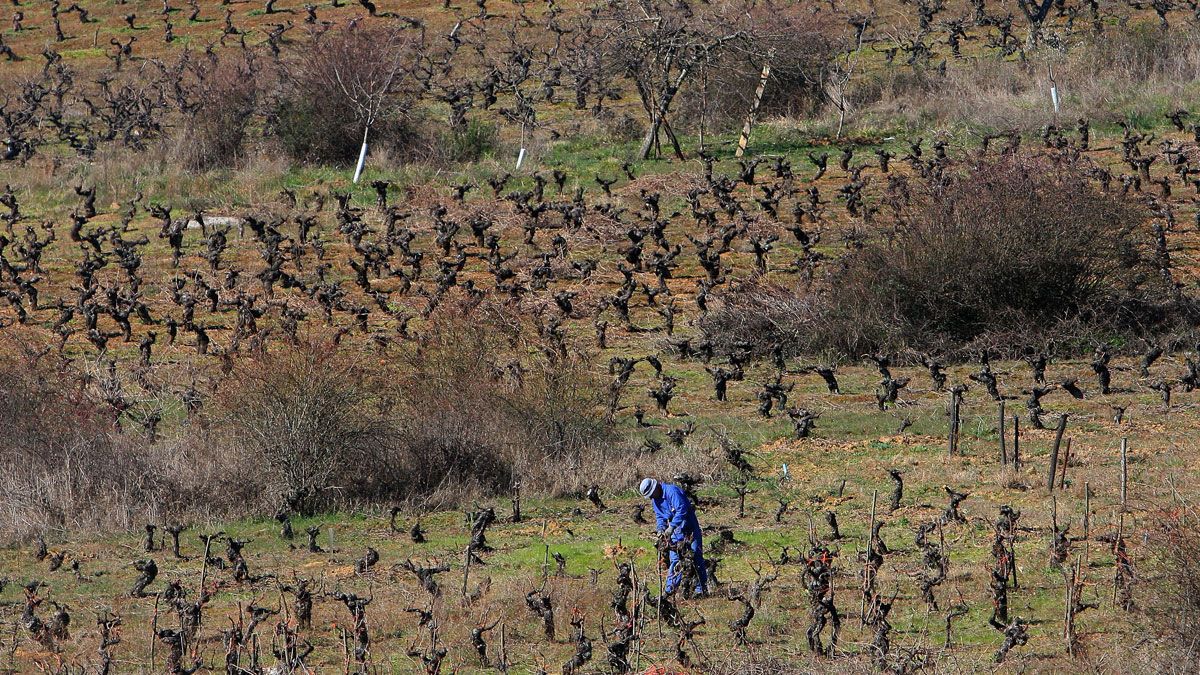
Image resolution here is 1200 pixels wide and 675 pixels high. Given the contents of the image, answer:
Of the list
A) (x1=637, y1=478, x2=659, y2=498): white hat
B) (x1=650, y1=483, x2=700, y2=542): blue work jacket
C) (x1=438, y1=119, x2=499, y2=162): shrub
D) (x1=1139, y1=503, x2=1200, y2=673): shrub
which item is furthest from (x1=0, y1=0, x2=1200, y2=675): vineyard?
(x1=637, y1=478, x2=659, y2=498): white hat

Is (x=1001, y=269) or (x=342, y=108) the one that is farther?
(x=342, y=108)

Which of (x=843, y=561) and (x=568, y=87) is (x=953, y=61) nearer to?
(x=568, y=87)

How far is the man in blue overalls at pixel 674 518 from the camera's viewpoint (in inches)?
587

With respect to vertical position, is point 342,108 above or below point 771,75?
below

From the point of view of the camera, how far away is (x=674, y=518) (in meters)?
15.0

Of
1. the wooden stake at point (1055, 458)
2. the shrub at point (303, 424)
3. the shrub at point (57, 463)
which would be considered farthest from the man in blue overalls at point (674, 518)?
the shrub at point (57, 463)

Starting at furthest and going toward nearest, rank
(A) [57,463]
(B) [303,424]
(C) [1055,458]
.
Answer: (B) [303,424], (A) [57,463], (C) [1055,458]

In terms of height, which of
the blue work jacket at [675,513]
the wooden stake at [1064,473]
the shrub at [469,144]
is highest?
the shrub at [469,144]

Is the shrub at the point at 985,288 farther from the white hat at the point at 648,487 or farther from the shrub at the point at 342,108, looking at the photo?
the shrub at the point at 342,108

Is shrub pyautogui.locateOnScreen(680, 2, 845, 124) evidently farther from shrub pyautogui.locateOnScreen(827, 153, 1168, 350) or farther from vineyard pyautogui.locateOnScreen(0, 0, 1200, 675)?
shrub pyautogui.locateOnScreen(827, 153, 1168, 350)

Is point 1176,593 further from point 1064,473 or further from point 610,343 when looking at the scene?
point 610,343

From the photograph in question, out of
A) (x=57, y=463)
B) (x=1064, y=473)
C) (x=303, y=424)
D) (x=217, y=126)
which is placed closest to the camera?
(x=1064, y=473)

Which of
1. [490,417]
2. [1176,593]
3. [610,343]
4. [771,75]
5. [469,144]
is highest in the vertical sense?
[771,75]

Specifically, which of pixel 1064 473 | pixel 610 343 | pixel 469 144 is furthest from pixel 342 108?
pixel 1064 473
